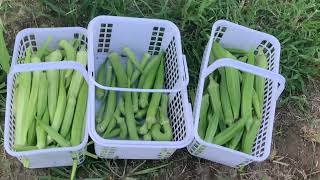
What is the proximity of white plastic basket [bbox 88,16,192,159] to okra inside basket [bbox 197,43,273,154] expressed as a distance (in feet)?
0.70

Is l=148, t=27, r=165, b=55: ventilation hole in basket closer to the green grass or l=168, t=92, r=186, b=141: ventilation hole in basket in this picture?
the green grass

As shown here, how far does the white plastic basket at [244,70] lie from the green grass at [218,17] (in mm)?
226

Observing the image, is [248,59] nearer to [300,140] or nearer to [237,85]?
[237,85]

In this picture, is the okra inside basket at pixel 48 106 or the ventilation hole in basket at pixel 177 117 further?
the ventilation hole in basket at pixel 177 117

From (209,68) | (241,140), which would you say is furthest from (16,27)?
(241,140)

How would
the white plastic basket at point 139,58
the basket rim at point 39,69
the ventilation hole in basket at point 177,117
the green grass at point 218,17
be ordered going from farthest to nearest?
the green grass at point 218,17, the ventilation hole in basket at point 177,117, the white plastic basket at point 139,58, the basket rim at point 39,69

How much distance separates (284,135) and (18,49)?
77.5 inches

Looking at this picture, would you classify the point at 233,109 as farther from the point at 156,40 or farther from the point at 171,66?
the point at 156,40

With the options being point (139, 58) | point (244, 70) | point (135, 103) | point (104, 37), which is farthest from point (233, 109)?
point (104, 37)

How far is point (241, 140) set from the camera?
3.71 m

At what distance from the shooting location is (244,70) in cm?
331

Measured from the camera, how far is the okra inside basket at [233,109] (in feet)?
12.0

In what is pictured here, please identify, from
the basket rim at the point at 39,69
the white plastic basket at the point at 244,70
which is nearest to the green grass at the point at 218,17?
the white plastic basket at the point at 244,70

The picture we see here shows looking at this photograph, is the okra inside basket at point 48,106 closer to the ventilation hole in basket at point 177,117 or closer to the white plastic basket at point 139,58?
the white plastic basket at point 139,58
